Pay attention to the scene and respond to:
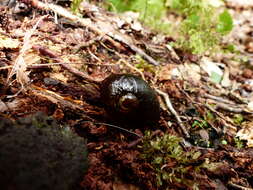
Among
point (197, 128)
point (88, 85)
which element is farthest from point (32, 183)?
point (197, 128)

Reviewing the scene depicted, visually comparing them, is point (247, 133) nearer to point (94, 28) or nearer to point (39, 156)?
point (94, 28)

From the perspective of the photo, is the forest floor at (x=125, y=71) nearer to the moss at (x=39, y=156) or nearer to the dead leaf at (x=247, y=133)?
the dead leaf at (x=247, y=133)

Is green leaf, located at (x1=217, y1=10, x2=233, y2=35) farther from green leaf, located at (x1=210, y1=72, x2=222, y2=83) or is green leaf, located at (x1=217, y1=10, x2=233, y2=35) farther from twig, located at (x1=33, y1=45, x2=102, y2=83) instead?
twig, located at (x1=33, y1=45, x2=102, y2=83)

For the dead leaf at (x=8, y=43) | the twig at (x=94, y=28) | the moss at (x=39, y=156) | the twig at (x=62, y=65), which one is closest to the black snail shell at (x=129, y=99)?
the twig at (x=62, y=65)

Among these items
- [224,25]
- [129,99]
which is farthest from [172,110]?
[224,25]

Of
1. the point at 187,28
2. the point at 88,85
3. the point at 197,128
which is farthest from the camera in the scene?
the point at 187,28

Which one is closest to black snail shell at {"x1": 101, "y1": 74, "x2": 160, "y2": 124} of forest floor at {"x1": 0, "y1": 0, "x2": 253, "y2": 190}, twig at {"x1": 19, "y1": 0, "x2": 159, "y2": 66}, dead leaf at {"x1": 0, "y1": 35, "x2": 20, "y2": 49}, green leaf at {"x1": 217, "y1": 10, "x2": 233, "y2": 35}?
forest floor at {"x1": 0, "y1": 0, "x2": 253, "y2": 190}

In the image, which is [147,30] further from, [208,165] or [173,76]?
[208,165]
